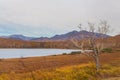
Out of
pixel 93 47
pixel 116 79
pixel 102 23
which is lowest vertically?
pixel 116 79

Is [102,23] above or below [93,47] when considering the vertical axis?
above

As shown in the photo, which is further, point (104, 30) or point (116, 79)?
point (104, 30)

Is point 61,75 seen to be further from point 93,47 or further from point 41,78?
point 93,47

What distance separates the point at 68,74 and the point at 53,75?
1751 millimetres

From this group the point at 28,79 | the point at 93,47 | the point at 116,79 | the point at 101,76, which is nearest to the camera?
the point at 28,79

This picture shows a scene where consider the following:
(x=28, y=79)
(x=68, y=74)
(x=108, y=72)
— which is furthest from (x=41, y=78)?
(x=108, y=72)

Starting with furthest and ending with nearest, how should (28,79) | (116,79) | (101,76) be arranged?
(101,76) < (116,79) < (28,79)

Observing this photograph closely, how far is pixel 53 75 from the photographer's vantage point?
97.8ft

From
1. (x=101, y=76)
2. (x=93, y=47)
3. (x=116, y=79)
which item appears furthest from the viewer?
(x=93, y=47)

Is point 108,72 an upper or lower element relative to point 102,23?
lower

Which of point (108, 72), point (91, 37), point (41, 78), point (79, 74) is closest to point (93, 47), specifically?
point (91, 37)

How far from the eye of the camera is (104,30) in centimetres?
3703

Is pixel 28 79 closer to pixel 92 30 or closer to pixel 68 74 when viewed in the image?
pixel 68 74

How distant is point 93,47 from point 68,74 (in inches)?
248
